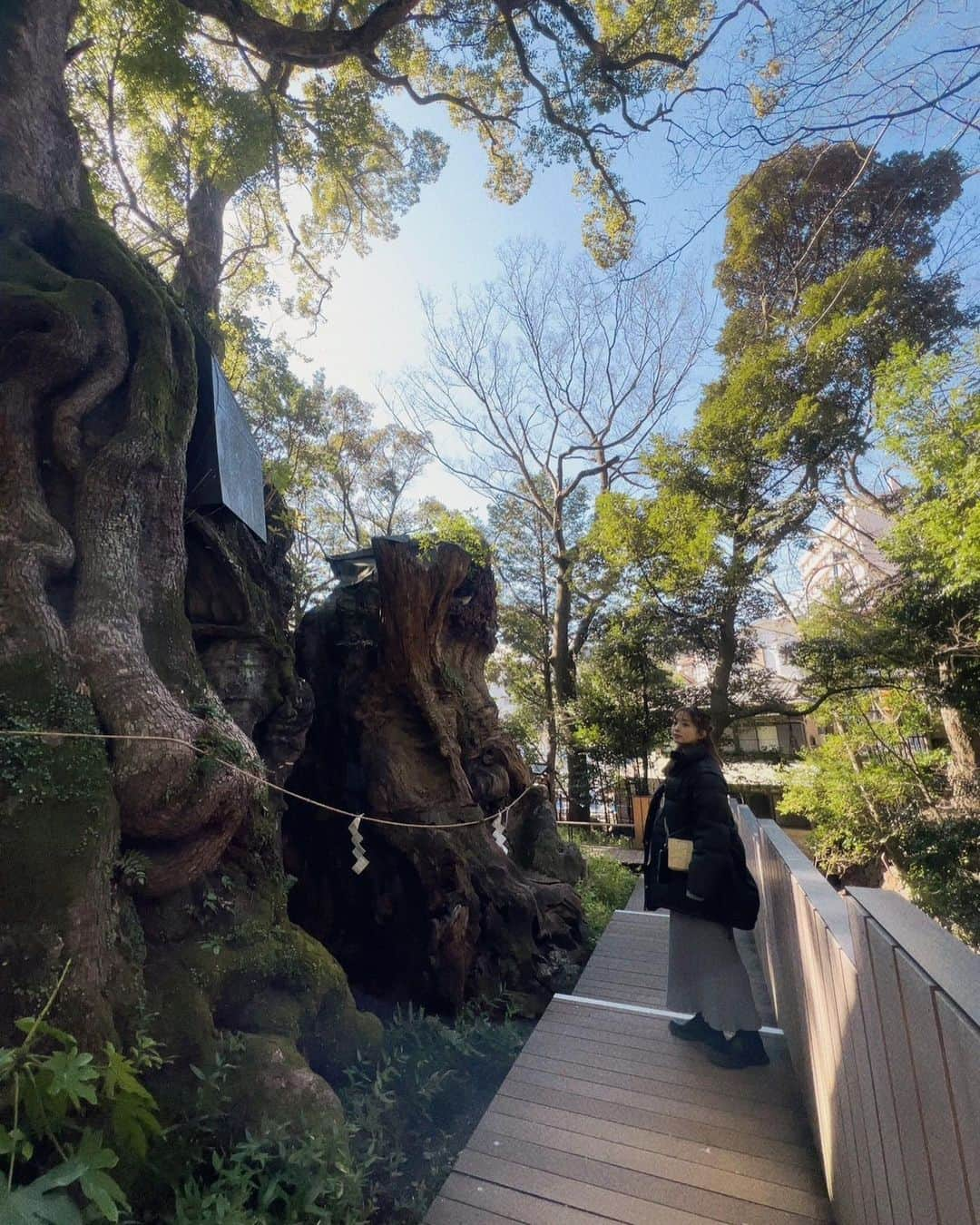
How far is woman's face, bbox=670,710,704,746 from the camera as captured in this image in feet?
10.4

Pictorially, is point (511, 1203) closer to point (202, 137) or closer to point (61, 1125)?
point (61, 1125)

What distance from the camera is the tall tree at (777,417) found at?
9.77 meters

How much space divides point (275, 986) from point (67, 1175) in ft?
5.80

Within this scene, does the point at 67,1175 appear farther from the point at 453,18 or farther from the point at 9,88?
the point at 453,18

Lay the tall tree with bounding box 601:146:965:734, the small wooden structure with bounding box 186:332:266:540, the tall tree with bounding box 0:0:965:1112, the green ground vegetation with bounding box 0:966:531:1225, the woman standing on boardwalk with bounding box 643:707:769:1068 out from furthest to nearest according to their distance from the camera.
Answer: the tall tree with bounding box 601:146:965:734, the small wooden structure with bounding box 186:332:266:540, the woman standing on boardwalk with bounding box 643:707:769:1068, the tall tree with bounding box 0:0:965:1112, the green ground vegetation with bounding box 0:966:531:1225

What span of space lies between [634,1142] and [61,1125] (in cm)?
231

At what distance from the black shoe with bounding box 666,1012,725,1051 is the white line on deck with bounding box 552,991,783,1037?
0.07 meters

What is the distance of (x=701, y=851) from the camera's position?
9.50 feet

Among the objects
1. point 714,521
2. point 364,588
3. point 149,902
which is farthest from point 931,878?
point 149,902

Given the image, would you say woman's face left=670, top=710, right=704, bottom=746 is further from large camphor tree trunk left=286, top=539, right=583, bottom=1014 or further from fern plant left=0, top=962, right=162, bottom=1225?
fern plant left=0, top=962, right=162, bottom=1225

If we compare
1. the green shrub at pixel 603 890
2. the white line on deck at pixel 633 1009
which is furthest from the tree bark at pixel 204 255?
the green shrub at pixel 603 890

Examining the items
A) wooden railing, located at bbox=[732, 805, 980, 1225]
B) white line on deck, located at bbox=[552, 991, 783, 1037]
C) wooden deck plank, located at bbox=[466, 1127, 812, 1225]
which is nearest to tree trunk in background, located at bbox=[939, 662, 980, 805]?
white line on deck, located at bbox=[552, 991, 783, 1037]

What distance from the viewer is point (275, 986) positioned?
286 centimetres

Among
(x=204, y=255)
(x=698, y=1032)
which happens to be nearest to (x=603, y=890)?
(x=698, y=1032)
